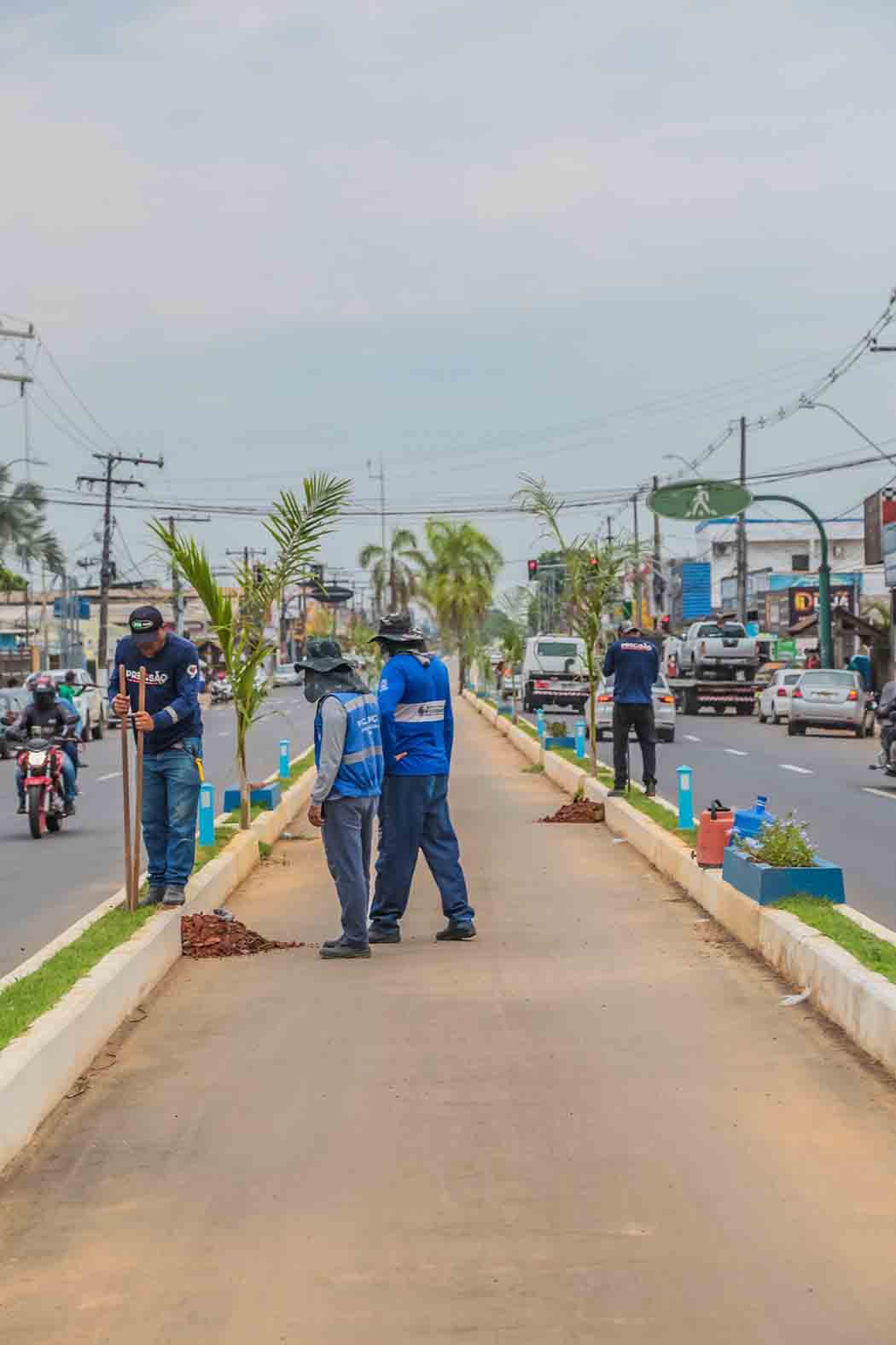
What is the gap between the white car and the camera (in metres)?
45.2

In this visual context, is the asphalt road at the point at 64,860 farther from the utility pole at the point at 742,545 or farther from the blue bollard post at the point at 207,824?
the utility pole at the point at 742,545

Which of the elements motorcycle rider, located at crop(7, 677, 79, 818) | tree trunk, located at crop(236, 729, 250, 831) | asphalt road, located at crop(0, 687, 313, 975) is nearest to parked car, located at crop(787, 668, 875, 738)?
asphalt road, located at crop(0, 687, 313, 975)

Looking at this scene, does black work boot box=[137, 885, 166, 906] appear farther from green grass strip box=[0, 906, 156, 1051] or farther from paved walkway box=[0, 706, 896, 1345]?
paved walkway box=[0, 706, 896, 1345]

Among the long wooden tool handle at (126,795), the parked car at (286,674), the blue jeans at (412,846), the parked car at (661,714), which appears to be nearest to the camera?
the long wooden tool handle at (126,795)

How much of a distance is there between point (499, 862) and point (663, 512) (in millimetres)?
24004

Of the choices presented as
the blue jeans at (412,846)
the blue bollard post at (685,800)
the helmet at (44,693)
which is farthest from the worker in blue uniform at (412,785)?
the helmet at (44,693)

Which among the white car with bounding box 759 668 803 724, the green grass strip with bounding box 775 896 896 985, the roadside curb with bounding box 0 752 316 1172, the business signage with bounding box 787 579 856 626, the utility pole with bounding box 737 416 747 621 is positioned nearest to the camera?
the roadside curb with bounding box 0 752 316 1172

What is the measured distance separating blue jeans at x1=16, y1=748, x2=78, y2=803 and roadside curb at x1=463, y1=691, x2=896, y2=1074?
6.88 m

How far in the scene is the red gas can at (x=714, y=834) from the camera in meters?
12.5

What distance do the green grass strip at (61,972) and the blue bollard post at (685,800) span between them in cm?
533

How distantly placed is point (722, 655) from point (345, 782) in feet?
134

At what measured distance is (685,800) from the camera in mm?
14789

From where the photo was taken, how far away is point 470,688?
291 feet

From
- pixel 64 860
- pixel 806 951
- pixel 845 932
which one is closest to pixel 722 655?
pixel 64 860
